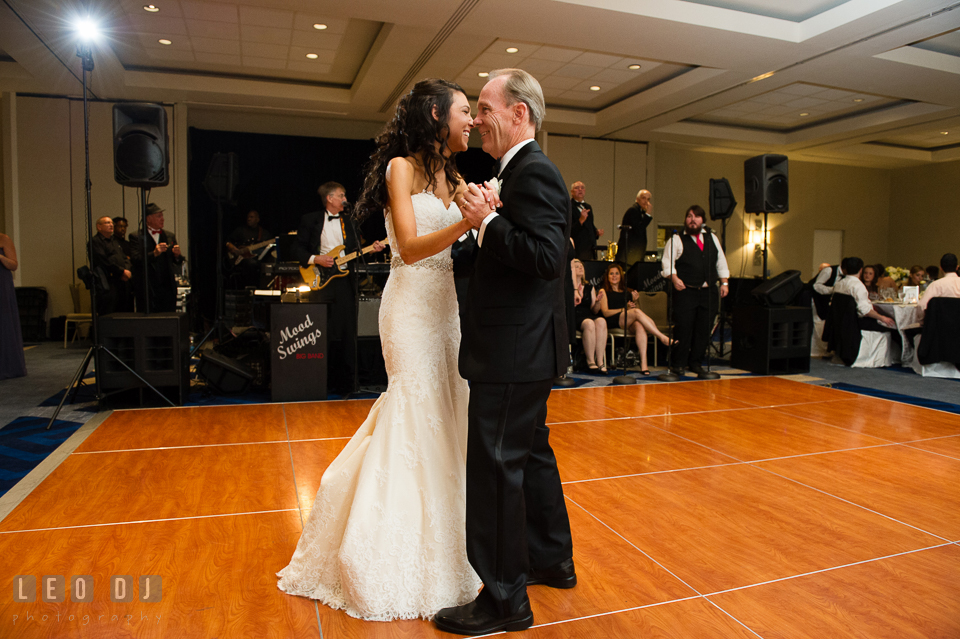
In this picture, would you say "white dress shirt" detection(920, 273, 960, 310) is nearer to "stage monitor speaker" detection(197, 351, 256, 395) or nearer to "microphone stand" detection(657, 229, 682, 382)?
"microphone stand" detection(657, 229, 682, 382)

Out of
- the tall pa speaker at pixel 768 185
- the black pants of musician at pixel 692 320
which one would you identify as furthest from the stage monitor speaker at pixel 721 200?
the black pants of musician at pixel 692 320

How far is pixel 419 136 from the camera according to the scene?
1879 mm

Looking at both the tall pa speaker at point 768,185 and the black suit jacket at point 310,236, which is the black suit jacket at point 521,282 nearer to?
the black suit jacket at point 310,236

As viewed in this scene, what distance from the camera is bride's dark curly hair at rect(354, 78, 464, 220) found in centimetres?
186

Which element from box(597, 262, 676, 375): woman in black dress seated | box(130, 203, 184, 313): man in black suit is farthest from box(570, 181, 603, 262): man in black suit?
box(130, 203, 184, 313): man in black suit

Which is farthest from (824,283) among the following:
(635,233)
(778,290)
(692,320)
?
(692,320)

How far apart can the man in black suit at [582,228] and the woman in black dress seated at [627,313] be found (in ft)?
3.43

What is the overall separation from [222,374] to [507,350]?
405 centimetres

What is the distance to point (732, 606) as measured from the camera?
188 cm

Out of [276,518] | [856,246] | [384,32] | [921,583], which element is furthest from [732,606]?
[856,246]

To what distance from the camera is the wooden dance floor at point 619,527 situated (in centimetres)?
180

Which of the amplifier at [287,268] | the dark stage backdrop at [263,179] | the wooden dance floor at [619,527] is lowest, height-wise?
the wooden dance floor at [619,527]

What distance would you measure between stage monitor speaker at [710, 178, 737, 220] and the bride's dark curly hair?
16.7 feet

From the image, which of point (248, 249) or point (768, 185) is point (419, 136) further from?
point (248, 249)
